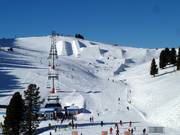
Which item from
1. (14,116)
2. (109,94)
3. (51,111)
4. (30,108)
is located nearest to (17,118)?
(14,116)

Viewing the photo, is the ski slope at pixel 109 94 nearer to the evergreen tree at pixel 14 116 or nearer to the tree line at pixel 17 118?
the tree line at pixel 17 118

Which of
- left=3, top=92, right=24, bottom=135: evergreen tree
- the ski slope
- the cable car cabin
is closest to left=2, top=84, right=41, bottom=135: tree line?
left=3, top=92, right=24, bottom=135: evergreen tree

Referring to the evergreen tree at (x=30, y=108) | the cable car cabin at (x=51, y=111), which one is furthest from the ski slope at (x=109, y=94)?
the evergreen tree at (x=30, y=108)

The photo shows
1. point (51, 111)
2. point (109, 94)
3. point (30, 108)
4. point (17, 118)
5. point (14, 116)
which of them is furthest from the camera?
point (109, 94)

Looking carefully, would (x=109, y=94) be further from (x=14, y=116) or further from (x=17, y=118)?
(x=14, y=116)

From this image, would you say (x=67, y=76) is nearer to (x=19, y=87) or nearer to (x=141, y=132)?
(x=19, y=87)

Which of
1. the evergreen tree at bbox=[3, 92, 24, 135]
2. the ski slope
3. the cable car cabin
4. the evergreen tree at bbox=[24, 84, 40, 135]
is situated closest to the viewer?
the evergreen tree at bbox=[3, 92, 24, 135]

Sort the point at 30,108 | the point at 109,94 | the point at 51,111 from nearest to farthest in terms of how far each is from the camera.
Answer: the point at 30,108, the point at 51,111, the point at 109,94

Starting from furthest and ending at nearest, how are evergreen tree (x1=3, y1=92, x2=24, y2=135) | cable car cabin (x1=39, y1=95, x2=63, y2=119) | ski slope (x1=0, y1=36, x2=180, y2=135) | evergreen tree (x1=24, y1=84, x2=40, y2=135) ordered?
1. ski slope (x1=0, y1=36, x2=180, y2=135)
2. cable car cabin (x1=39, y1=95, x2=63, y2=119)
3. evergreen tree (x1=24, y1=84, x2=40, y2=135)
4. evergreen tree (x1=3, y1=92, x2=24, y2=135)

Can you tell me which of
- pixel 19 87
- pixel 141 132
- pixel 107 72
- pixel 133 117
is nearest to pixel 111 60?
pixel 107 72

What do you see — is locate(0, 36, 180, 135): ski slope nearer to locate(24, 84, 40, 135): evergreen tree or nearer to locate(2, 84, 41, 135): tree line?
locate(24, 84, 40, 135): evergreen tree

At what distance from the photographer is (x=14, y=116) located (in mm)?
40844

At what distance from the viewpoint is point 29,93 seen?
1773 inches

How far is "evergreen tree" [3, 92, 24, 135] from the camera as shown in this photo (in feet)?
134
